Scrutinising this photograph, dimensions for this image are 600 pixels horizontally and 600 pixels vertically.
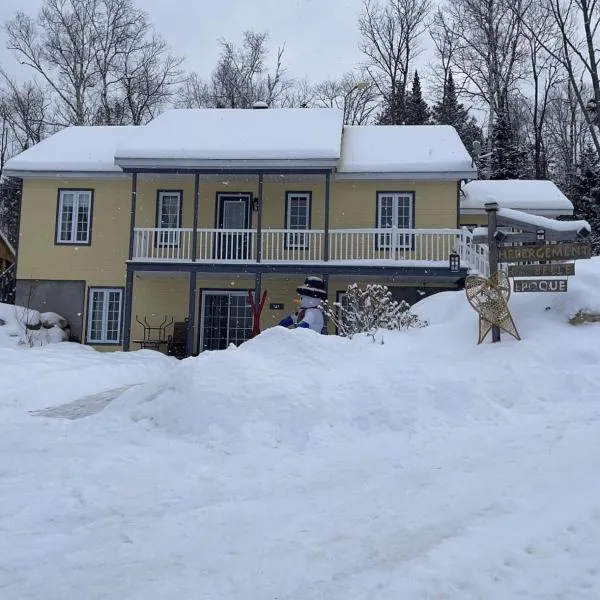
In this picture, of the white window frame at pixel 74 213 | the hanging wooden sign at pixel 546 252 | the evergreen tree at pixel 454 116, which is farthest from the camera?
the evergreen tree at pixel 454 116

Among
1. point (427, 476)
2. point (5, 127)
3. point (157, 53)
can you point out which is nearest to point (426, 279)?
point (427, 476)

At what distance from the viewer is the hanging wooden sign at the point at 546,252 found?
815 cm

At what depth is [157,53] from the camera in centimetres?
3556

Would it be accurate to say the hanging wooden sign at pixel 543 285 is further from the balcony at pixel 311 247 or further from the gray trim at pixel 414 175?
the gray trim at pixel 414 175

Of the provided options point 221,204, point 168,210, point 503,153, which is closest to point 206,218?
point 221,204

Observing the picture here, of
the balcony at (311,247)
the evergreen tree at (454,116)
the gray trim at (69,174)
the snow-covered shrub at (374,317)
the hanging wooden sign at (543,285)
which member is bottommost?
the snow-covered shrub at (374,317)

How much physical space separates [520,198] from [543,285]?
455 inches

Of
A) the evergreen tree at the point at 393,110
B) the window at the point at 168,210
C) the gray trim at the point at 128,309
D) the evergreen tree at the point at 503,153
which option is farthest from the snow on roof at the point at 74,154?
the evergreen tree at the point at 503,153

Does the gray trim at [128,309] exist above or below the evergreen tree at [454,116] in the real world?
below

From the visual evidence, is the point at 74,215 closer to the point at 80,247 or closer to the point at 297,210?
the point at 80,247

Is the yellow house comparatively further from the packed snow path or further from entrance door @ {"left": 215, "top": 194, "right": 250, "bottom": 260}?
the packed snow path

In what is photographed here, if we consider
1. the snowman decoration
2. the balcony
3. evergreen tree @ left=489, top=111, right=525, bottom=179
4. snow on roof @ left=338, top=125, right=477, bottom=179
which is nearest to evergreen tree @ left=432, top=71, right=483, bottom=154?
evergreen tree @ left=489, top=111, right=525, bottom=179

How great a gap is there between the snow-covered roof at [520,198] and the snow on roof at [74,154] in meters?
10.8

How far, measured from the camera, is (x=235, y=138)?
57.3 ft
